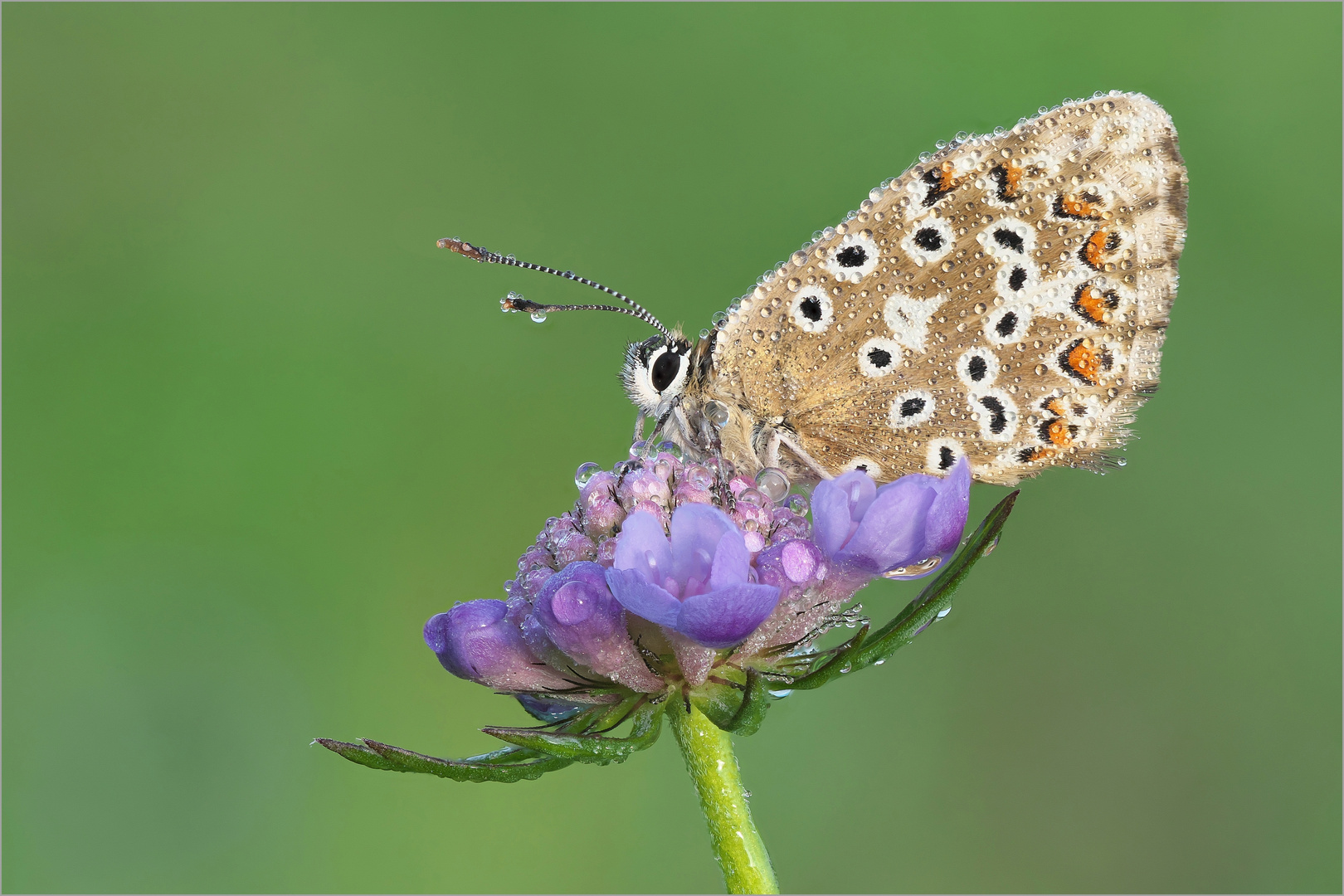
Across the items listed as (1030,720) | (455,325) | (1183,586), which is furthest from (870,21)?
(1030,720)

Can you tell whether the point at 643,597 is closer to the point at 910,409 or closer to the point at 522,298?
the point at 910,409

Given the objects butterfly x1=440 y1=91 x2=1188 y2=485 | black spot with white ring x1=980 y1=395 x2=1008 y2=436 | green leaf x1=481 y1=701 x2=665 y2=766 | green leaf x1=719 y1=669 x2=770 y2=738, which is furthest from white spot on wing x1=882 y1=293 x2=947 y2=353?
green leaf x1=481 y1=701 x2=665 y2=766

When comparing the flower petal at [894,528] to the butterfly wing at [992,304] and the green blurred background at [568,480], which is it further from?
the green blurred background at [568,480]

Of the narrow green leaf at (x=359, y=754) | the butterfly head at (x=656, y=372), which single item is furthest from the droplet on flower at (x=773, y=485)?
the narrow green leaf at (x=359, y=754)

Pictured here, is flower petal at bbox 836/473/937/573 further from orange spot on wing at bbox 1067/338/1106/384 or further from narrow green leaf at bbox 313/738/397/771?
narrow green leaf at bbox 313/738/397/771

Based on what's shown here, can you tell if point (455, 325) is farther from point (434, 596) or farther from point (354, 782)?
point (354, 782)

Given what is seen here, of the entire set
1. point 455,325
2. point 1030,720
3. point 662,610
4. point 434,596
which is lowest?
point 662,610

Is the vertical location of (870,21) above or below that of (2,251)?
above

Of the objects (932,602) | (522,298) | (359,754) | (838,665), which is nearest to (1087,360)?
(932,602)
